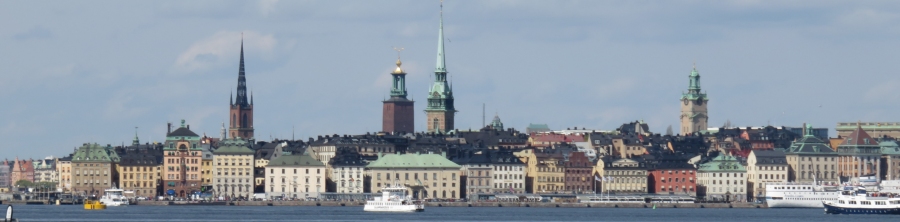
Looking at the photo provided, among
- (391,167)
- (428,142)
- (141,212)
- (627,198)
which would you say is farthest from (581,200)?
(141,212)

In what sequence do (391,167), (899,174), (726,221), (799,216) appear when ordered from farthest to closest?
1. (899,174)
2. (391,167)
3. (799,216)
4. (726,221)

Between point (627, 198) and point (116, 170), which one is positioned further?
point (116, 170)

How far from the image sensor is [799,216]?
137 meters

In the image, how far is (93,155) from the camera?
585 feet

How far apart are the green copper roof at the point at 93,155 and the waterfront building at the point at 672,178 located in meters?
38.4

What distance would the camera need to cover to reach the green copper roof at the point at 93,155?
177625mm

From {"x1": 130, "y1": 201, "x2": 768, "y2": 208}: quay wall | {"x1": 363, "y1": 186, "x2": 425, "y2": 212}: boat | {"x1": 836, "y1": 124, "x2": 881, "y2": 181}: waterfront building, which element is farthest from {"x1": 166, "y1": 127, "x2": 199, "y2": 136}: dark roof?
{"x1": 836, "y1": 124, "x2": 881, "y2": 181}: waterfront building

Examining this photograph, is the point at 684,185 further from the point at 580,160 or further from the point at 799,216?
the point at 799,216

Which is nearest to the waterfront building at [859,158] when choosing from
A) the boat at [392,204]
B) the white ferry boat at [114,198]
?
the boat at [392,204]

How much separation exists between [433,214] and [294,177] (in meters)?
34.9

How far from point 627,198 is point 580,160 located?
30.6 ft

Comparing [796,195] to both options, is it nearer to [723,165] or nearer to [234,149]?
[723,165]

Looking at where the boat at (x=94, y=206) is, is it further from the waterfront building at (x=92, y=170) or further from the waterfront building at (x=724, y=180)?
the waterfront building at (x=724, y=180)

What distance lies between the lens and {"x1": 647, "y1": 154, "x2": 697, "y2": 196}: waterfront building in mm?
172375
